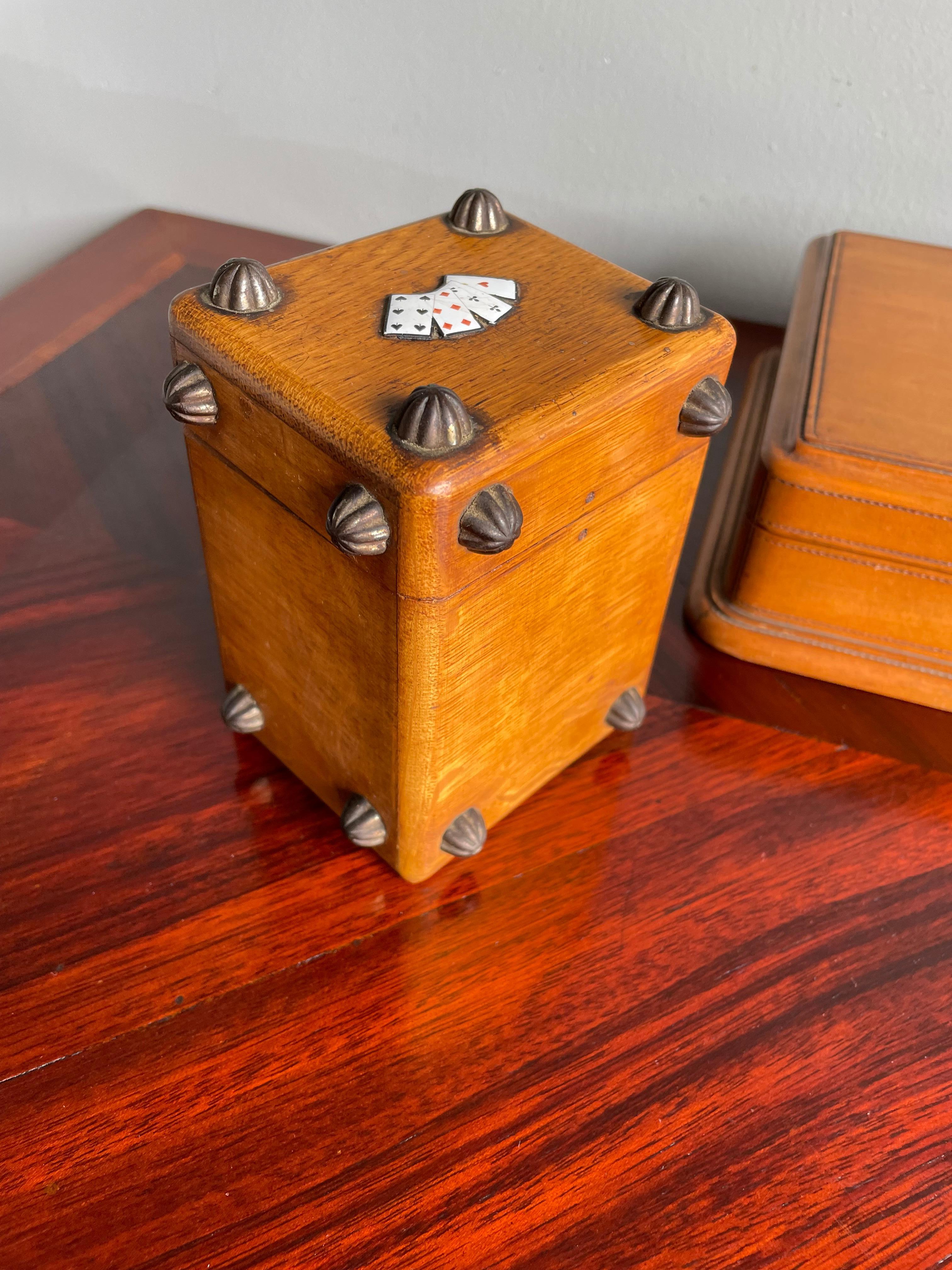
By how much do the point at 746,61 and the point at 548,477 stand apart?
691 millimetres

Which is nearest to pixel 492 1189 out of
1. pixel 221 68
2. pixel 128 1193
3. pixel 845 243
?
pixel 128 1193

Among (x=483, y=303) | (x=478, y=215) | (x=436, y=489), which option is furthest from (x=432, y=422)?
(x=478, y=215)

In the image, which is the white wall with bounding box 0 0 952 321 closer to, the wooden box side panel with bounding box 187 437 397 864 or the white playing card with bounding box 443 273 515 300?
the white playing card with bounding box 443 273 515 300

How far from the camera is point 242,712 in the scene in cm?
67

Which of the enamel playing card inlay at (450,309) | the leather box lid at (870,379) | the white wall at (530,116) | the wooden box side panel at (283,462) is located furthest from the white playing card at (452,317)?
the white wall at (530,116)

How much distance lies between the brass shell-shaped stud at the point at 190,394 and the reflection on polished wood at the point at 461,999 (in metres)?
0.26

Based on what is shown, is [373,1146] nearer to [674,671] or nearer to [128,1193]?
[128,1193]

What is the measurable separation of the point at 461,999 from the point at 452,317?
37cm

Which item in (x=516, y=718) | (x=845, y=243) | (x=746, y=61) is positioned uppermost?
(x=746, y=61)

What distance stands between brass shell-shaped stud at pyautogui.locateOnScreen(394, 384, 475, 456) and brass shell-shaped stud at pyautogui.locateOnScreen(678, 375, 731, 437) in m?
0.16

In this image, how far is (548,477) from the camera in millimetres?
496

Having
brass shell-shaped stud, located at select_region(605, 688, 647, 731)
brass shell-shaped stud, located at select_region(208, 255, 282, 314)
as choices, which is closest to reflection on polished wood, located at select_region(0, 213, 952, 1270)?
brass shell-shaped stud, located at select_region(605, 688, 647, 731)

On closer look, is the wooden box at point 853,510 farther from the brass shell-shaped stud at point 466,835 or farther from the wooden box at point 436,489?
the brass shell-shaped stud at point 466,835

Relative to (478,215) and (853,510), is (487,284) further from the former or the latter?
(853,510)
